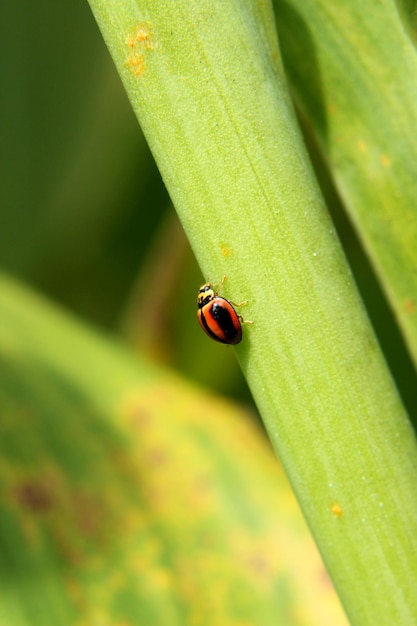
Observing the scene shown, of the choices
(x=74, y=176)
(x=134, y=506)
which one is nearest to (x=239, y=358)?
(x=134, y=506)

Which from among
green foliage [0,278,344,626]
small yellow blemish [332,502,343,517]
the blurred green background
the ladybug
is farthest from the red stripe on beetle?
the blurred green background

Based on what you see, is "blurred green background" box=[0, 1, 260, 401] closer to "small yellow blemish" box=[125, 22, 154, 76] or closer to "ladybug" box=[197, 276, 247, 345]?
"ladybug" box=[197, 276, 247, 345]

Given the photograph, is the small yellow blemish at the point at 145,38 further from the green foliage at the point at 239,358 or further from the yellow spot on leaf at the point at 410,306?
the yellow spot on leaf at the point at 410,306

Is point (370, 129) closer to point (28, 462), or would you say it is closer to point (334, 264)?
point (334, 264)

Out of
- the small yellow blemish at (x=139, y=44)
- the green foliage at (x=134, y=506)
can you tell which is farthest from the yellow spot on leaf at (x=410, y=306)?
the green foliage at (x=134, y=506)

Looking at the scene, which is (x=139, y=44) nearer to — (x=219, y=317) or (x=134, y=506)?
(x=219, y=317)
